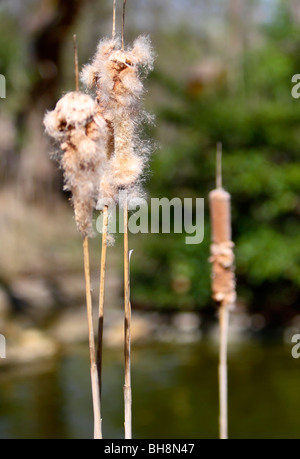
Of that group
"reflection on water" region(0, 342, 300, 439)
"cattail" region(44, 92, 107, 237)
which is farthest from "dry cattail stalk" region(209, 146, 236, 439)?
"reflection on water" region(0, 342, 300, 439)

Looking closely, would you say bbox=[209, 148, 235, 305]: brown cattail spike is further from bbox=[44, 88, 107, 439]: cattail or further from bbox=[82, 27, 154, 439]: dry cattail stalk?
bbox=[44, 88, 107, 439]: cattail

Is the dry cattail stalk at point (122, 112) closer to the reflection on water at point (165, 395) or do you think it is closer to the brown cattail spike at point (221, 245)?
the brown cattail spike at point (221, 245)

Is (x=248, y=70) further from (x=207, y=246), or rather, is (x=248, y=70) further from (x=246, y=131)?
(x=207, y=246)

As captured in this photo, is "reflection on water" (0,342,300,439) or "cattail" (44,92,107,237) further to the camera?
"reflection on water" (0,342,300,439)

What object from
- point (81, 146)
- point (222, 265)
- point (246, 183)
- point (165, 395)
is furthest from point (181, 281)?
point (81, 146)

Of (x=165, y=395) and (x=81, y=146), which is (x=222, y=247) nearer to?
(x=81, y=146)
